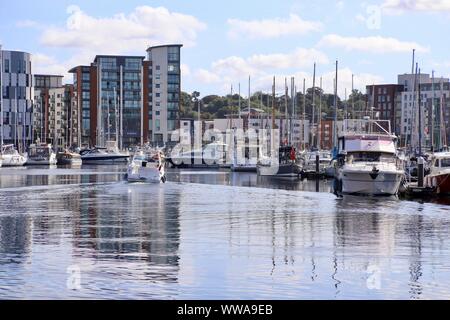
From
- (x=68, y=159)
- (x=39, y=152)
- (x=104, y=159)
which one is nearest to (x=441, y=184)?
(x=104, y=159)

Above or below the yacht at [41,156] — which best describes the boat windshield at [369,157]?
above

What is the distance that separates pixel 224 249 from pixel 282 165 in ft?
216

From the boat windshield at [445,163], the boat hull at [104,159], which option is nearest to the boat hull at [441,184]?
the boat windshield at [445,163]

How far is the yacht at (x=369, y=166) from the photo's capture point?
5881 centimetres

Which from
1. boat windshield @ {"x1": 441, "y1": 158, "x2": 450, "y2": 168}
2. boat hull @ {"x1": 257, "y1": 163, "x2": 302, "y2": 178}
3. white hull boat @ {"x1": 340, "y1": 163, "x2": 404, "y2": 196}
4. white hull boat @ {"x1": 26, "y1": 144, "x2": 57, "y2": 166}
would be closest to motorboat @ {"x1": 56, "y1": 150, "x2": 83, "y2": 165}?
white hull boat @ {"x1": 26, "y1": 144, "x2": 57, "y2": 166}

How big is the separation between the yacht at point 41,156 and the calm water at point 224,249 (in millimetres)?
92618

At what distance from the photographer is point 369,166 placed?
6000cm

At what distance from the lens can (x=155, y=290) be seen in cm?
2300

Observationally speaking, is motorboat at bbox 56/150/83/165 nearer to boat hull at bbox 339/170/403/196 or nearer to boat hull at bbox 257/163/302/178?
boat hull at bbox 257/163/302/178

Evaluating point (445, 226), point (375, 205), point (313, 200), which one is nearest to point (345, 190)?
point (313, 200)

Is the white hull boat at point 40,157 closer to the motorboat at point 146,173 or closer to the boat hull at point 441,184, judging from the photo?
the motorboat at point 146,173
